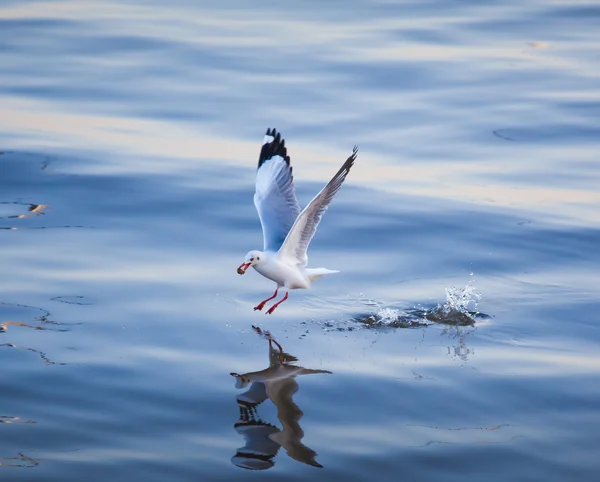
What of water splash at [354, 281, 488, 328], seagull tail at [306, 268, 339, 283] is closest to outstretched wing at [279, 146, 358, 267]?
seagull tail at [306, 268, 339, 283]

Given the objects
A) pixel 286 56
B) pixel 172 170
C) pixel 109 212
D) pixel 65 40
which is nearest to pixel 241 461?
pixel 109 212

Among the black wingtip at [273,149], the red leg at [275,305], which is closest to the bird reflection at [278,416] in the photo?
the red leg at [275,305]

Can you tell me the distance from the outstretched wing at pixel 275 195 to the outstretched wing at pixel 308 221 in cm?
22

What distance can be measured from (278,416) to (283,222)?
2.51m

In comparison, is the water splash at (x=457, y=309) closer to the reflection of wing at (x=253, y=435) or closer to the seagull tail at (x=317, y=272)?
the seagull tail at (x=317, y=272)

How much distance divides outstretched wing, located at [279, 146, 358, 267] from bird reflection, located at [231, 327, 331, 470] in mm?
812

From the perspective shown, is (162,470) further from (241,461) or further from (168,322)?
(168,322)

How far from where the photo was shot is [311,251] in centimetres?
1035

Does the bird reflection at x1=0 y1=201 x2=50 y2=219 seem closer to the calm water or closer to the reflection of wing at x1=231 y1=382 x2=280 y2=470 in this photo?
the calm water

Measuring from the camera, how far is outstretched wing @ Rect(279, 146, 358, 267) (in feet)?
27.0

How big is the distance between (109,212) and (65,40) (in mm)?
7606

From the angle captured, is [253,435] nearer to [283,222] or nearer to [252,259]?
[252,259]

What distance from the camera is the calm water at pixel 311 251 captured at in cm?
677

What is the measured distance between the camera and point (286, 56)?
1700 centimetres
